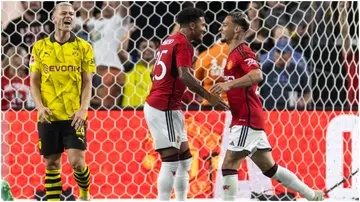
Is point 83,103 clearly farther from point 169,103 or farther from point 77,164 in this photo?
point 169,103

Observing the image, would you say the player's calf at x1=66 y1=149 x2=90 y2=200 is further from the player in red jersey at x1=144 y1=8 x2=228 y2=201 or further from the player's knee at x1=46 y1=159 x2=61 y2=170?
the player in red jersey at x1=144 y1=8 x2=228 y2=201

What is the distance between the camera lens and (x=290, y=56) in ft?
28.9

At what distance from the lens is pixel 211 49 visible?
858cm

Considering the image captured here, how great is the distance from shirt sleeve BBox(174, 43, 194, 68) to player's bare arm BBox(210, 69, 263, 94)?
33cm

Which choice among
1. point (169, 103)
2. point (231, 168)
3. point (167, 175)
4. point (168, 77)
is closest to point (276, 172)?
point (231, 168)

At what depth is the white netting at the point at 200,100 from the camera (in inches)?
332

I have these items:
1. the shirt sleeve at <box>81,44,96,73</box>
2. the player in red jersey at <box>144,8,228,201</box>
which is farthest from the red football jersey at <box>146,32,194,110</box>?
the shirt sleeve at <box>81,44,96,73</box>

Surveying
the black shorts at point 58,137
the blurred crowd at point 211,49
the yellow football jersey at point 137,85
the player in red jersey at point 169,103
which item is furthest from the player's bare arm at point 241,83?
the yellow football jersey at point 137,85

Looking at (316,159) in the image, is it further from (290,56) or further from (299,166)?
(290,56)

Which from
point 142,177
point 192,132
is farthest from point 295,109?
point 142,177

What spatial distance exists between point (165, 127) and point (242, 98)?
22.8 inches

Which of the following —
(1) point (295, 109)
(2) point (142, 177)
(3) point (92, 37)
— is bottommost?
(2) point (142, 177)

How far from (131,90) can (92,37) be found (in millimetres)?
662

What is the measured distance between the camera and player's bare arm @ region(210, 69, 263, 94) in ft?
21.3
